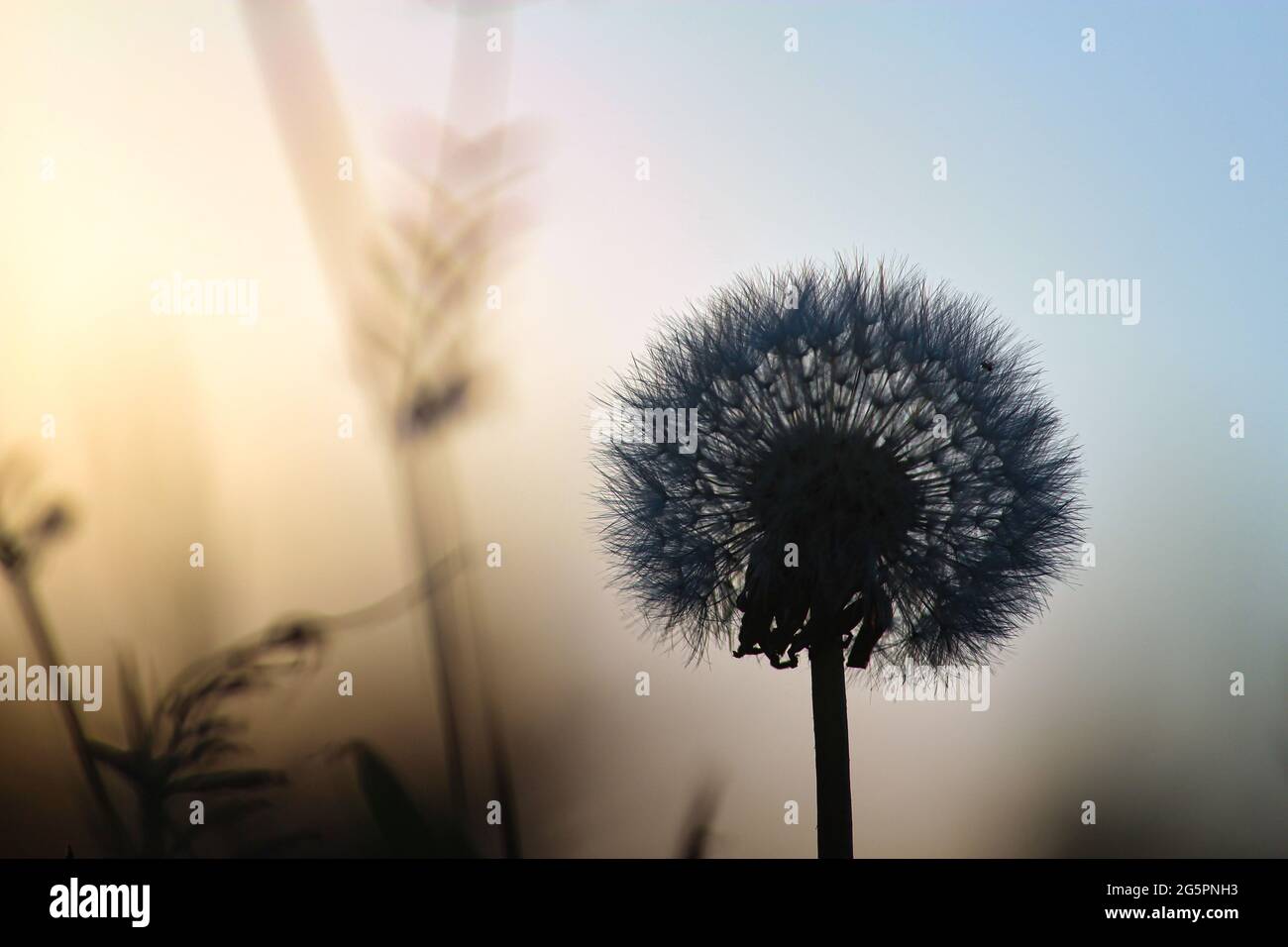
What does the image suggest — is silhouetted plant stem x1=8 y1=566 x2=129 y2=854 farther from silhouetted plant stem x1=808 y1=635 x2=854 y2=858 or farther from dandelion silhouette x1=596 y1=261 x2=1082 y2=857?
silhouetted plant stem x1=808 y1=635 x2=854 y2=858

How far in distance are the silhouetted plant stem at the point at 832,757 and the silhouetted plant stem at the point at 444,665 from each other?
1474mm

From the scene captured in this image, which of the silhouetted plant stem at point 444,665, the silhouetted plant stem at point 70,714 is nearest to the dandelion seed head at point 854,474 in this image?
the silhouetted plant stem at point 444,665

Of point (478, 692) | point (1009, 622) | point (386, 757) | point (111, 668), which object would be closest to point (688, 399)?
point (1009, 622)

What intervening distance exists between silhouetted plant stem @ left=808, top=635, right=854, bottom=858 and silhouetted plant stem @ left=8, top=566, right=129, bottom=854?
2726 mm

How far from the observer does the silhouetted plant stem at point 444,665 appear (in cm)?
365

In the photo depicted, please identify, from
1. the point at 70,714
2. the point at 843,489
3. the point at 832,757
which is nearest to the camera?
the point at 843,489

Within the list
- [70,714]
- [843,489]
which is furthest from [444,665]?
[843,489]

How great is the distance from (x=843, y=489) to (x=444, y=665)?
181 centimetres

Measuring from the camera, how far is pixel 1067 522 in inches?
120

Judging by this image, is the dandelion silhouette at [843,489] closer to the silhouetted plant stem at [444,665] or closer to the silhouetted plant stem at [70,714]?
the silhouetted plant stem at [444,665]

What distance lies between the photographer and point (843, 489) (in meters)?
2.83

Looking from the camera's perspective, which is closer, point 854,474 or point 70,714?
point 854,474

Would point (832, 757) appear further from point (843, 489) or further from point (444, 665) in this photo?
point (444, 665)
